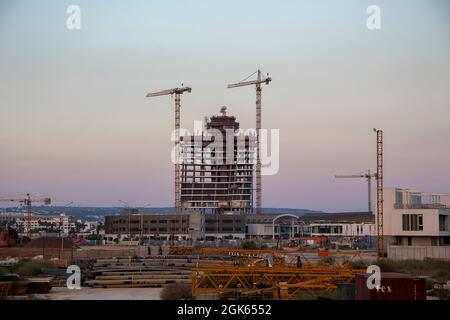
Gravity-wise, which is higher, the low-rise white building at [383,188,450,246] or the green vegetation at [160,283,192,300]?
the low-rise white building at [383,188,450,246]

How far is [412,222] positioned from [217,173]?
277ft

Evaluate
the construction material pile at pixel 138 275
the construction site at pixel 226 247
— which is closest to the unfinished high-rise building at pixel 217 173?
the construction site at pixel 226 247

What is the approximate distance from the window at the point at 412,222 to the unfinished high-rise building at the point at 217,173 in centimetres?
8075

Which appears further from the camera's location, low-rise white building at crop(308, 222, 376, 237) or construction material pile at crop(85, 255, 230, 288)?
low-rise white building at crop(308, 222, 376, 237)

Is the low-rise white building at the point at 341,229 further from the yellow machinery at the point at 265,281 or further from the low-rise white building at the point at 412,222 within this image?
the yellow machinery at the point at 265,281

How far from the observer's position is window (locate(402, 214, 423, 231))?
53875 mm

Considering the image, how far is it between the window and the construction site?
74mm

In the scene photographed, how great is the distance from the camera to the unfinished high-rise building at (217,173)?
136125 mm

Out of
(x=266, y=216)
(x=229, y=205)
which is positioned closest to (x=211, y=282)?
(x=266, y=216)

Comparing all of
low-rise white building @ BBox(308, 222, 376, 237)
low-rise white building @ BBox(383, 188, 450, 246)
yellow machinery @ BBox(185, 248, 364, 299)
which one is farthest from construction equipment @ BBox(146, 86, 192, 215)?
yellow machinery @ BBox(185, 248, 364, 299)

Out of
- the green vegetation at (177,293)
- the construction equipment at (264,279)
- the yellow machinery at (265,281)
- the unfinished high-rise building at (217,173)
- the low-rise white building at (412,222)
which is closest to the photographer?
the yellow machinery at (265,281)

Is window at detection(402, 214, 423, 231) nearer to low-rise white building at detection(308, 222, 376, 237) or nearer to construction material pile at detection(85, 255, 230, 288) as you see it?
construction material pile at detection(85, 255, 230, 288)

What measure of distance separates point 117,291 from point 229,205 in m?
98.2
